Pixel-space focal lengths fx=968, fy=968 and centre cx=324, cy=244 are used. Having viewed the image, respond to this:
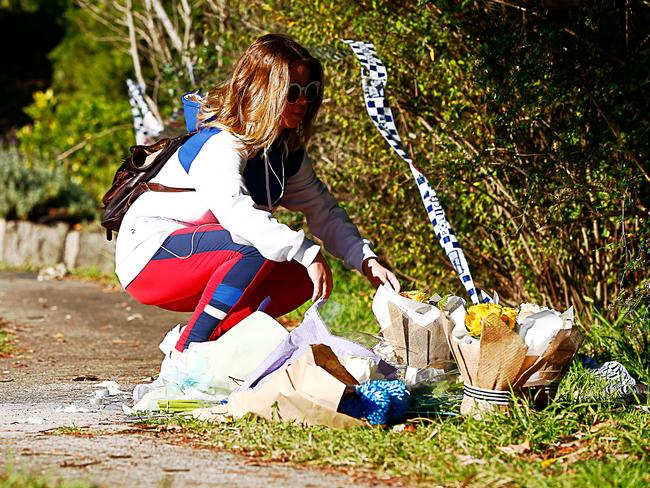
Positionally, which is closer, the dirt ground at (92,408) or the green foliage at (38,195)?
the dirt ground at (92,408)

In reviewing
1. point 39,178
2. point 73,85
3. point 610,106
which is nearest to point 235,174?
point 610,106

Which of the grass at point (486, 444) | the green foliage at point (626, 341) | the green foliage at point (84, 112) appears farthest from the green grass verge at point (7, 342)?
the green foliage at point (84, 112)

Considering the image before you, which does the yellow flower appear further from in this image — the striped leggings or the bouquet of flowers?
the striped leggings

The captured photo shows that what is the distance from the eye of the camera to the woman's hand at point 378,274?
3627 millimetres

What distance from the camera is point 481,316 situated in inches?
125

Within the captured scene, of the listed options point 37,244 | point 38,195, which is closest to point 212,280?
point 37,244

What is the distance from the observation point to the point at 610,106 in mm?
4207

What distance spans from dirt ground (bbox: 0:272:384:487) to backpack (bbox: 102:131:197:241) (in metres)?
0.73

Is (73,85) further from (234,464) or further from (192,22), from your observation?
(234,464)

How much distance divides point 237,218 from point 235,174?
0.57 feet

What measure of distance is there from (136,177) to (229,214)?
0.58m

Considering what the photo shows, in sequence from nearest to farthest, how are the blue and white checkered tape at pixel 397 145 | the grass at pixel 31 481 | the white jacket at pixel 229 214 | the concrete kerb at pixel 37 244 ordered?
1. the grass at pixel 31 481
2. the white jacket at pixel 229 214
3. the blue and white checkered tape at pixel 397 145
4. the concrete kerb at pixel 37 244

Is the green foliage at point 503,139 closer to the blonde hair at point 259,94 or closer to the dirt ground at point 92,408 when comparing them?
the blonde hair at point 259,94

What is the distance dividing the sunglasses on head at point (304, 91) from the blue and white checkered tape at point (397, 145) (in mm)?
406
